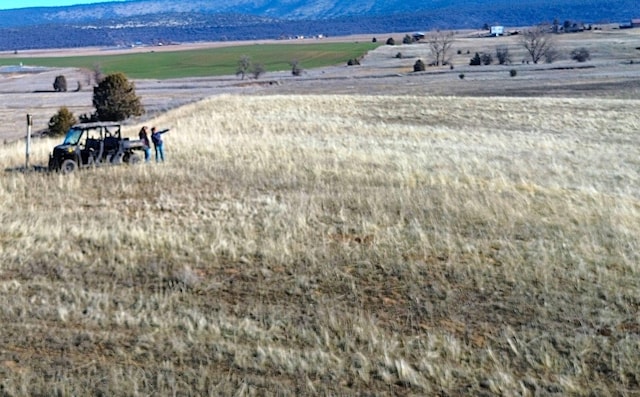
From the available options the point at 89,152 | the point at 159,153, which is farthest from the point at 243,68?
the point at 89,152

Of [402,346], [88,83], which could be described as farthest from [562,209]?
[88,83]

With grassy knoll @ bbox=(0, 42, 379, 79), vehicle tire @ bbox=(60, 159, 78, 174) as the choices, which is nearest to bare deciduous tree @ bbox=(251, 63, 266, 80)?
grassy knoll @ bbox=(0, 42, 379, 79)

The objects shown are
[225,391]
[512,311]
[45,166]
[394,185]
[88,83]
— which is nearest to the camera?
[225,391]

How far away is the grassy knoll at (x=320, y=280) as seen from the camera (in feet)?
28.2

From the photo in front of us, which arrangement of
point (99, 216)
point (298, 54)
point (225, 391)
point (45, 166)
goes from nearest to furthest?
point (225, 391), point (99, 216), point (45, 166), point (298, 54)

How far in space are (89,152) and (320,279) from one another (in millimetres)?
12271

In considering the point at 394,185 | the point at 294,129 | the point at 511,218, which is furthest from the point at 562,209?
the point at 294,129

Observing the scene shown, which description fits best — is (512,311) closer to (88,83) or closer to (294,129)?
(294,129)

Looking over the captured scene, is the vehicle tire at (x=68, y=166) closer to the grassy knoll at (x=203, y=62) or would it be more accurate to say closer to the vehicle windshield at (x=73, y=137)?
the vehicle windshield at (x=73, y=137)

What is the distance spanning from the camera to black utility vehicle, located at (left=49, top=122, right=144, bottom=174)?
843 inches

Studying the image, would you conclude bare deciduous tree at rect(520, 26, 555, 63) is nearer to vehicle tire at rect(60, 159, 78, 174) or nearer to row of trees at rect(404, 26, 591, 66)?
row of trees at rect(404, 26, 591, 66)

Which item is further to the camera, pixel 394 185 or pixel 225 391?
pixel 394 185

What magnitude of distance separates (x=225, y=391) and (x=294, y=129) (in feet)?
84.6

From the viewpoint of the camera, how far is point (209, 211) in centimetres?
1587
